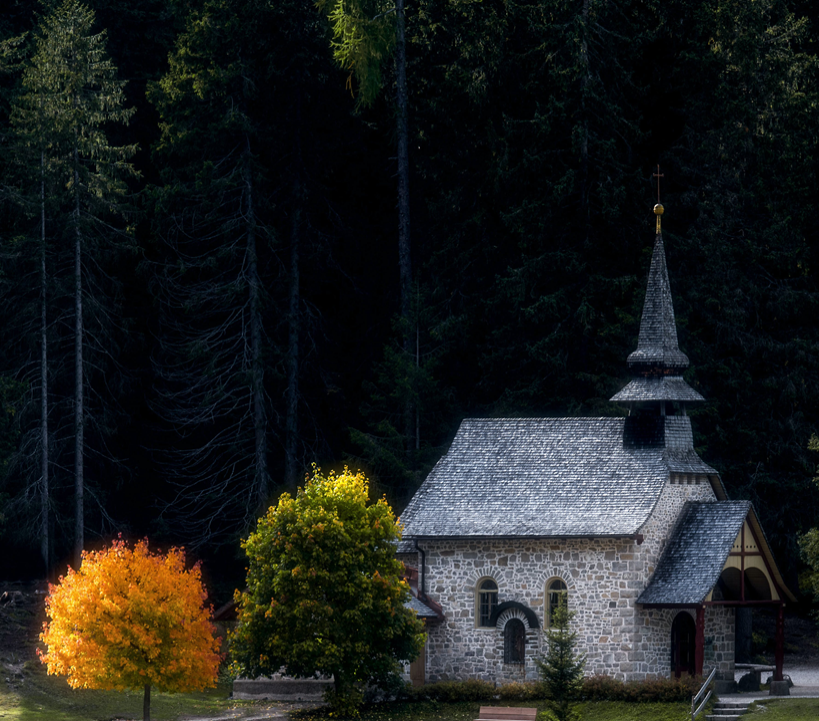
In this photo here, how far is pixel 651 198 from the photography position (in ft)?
195

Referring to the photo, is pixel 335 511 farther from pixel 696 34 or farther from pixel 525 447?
pixel 696 34

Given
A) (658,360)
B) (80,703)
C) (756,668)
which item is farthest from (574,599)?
(80,703)

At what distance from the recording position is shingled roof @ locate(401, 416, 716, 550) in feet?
153

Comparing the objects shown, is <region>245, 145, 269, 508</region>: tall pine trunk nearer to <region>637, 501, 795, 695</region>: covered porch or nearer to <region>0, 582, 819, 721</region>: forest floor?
<region>0, 582, 819, 721</region>: forest floor

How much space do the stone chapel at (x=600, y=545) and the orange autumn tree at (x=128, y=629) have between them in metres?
7.99

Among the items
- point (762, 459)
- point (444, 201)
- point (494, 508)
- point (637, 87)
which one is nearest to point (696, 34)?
point (637, 87)

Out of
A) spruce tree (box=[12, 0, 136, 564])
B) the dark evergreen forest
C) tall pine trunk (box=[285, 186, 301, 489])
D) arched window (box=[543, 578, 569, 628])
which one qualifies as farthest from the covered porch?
spruce tree (box=[12, 0, 136, 564])

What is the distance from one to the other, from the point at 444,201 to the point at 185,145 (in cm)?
971

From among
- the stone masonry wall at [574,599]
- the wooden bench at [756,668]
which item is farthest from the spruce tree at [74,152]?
the wooden bench at [756,668]

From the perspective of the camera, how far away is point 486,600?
4784 cm

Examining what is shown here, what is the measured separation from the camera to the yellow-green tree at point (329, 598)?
4297 centimetres

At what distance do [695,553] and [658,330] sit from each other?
22.5 ft

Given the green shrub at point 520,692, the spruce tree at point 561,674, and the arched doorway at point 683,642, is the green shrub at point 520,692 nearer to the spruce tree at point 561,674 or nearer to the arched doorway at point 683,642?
the arched doorway at point 683,642

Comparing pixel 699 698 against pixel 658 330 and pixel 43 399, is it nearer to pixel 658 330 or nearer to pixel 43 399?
pixel 658 330
